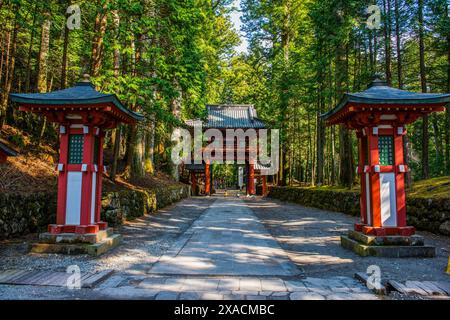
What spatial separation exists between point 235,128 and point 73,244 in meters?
20.4

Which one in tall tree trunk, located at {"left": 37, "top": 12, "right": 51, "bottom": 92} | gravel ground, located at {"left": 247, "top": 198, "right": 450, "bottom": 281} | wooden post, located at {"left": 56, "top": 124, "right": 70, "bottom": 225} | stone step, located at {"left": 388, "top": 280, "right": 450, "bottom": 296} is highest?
tall tree trunk, located at {"left": 37, "top": 12, "right": 51, "bottom": 92}

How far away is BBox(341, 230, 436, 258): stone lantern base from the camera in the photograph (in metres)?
6.00

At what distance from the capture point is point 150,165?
61.9ft

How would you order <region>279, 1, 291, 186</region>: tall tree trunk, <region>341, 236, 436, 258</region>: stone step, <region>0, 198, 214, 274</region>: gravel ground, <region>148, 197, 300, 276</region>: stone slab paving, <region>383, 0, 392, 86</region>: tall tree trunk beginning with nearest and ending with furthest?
<region>148, 197, 300, 276</region>: stone slab paving < <region>0, 198, 214, 274</region>: gravel ground < <region>341, 236, 436, 258</region>: stone step < <region>383, 0, 392, 86</region>: tall tree trunk < <region>279, 1, 291, 186</region>: tall tree trunk

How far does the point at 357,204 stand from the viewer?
12.3 metres

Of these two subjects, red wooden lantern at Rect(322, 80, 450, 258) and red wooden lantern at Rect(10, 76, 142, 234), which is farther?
red wooden lantern at Rect(10, 76, 142, 234)

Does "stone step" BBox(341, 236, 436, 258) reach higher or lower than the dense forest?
lower

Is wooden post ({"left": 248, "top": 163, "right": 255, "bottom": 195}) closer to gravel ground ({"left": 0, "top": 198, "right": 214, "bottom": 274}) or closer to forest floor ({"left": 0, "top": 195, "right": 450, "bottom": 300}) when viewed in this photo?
forest floor ({"left": 0, "top": 195, "right": 450, "bottom": 300})

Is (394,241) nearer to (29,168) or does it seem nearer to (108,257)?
(108,257)

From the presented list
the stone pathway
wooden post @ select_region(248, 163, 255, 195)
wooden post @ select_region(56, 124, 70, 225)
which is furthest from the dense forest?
the stone pathway

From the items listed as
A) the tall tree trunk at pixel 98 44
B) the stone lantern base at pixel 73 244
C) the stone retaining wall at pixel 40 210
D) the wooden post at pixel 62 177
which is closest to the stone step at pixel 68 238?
the stone lantern base at pixel 73 244

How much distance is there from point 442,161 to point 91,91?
69.2ft

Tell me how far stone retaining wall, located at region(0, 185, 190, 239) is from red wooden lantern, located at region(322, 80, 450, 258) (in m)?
7.30

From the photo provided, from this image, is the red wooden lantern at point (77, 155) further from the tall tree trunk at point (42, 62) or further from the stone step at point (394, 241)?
the stone step at point (394, 241)
